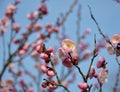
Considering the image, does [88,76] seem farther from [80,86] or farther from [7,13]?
[7,13]

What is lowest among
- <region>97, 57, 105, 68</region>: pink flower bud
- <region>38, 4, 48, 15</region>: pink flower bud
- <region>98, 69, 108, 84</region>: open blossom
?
<region>98, 69, 108, 84</region>: open blossom

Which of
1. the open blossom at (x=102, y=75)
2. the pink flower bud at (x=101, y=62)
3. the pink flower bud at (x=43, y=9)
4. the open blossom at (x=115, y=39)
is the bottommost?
the open blossom at (x=102, y=75)

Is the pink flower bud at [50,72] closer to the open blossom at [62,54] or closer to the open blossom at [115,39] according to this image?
the open blossom at [62,54]

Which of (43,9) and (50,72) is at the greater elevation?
(43,9)

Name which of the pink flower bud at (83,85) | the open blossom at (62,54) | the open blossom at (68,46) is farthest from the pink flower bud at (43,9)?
the pink flower bud at (83,85)

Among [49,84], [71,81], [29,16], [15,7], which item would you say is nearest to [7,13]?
[15,7]

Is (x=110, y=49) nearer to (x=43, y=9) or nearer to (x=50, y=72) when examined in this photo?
(x=50, y=72)

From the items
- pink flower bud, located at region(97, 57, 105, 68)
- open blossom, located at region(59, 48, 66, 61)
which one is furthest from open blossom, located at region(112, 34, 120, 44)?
open blossom, located at region(59, 48, 66, 61)

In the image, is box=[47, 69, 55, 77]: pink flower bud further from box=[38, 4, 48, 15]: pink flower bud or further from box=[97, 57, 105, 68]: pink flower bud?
box=[38, 4, 48, 15]: pink flower bud

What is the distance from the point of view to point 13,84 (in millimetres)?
6023

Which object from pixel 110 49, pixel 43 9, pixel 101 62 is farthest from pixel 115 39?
pixel 43 9

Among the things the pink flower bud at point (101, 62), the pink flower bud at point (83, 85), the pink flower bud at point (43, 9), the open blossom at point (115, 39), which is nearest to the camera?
the pink flower bud at point (83, 85)

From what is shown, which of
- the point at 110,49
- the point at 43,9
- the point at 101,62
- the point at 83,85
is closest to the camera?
the point at 83,85

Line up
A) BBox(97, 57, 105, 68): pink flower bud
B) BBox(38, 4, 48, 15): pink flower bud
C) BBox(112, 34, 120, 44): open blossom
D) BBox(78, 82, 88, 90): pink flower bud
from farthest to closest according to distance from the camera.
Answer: BBox(38, 4, 48, 15): pink flower bud
BBox(112, 34, 120, 44): open blossom
BBox(97, 57, 105, 68): pink flower bud
BBox(78, 82, 88, 90): pink flower bud
